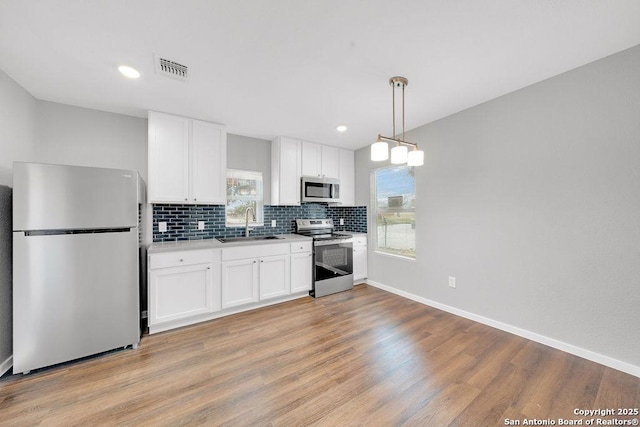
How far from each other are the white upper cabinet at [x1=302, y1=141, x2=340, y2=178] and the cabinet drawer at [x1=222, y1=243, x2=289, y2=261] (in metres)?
1.30

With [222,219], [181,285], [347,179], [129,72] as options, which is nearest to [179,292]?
[181,285]

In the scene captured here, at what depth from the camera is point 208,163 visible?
2.99 metres

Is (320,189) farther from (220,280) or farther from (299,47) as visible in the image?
(299,47)

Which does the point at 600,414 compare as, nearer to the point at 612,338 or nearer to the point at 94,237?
the point at 612,338

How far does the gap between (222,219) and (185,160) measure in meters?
0.94

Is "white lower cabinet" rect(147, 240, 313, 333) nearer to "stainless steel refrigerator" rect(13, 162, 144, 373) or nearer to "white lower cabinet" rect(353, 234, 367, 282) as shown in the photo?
"stainless steel refrigerator" rect(13, 162, 144, 373)

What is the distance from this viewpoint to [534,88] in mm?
2229

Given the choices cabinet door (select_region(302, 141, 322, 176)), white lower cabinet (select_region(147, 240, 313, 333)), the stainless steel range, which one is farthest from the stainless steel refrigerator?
cabinet door (select_region(302, 141, 322, 176))

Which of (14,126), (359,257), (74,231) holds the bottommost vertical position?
(359,257)

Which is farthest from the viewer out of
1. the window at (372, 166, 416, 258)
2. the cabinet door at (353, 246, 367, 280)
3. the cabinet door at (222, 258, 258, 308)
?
the cabinet door at (353, 246, 367, 280)

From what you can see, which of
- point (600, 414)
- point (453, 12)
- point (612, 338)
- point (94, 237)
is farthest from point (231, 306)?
point (612, 338)

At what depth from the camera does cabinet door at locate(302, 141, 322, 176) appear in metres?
3.84

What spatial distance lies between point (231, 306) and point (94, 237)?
4.92 ft

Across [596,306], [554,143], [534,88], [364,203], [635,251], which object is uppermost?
[534,88]
